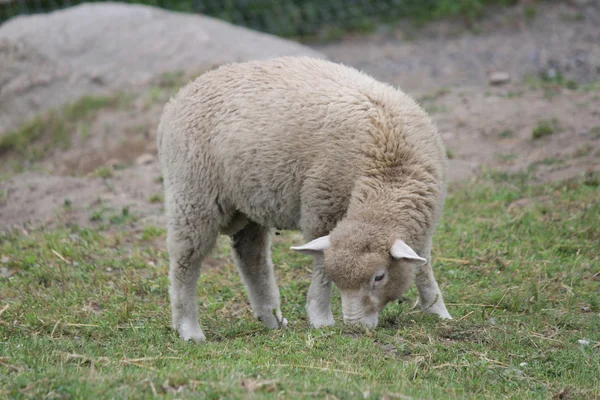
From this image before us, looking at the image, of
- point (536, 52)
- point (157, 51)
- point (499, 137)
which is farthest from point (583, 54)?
point (157, 51)

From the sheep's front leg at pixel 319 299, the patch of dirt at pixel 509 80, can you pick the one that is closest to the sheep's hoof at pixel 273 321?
the sheep's front leg at pixel 319 299

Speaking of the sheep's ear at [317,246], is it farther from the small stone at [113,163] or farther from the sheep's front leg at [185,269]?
the small stone at [113,163]

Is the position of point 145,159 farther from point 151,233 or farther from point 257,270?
point 257,270

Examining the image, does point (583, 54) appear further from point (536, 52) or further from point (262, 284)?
point (262, 284)

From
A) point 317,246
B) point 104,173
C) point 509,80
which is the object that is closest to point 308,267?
point 317,246

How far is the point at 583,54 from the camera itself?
1373 cm

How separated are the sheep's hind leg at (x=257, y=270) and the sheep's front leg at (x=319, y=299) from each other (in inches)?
25.0

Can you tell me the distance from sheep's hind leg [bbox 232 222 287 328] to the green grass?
0.17m

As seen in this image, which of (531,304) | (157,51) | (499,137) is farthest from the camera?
(157,51)

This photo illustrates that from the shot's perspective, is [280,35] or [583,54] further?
[280,35]

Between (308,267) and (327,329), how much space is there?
1974 millimetres

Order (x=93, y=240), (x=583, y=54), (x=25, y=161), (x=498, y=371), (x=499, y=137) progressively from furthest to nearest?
1. (x=583, y=54)
2. (x=25, y=161)
3. (x=499, y=137)
4. (x=93, y=240)
5. (x=498, y=371)

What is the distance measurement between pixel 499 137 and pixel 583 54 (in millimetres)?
4270

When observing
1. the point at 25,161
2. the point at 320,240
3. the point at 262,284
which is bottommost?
the point at 25,161
